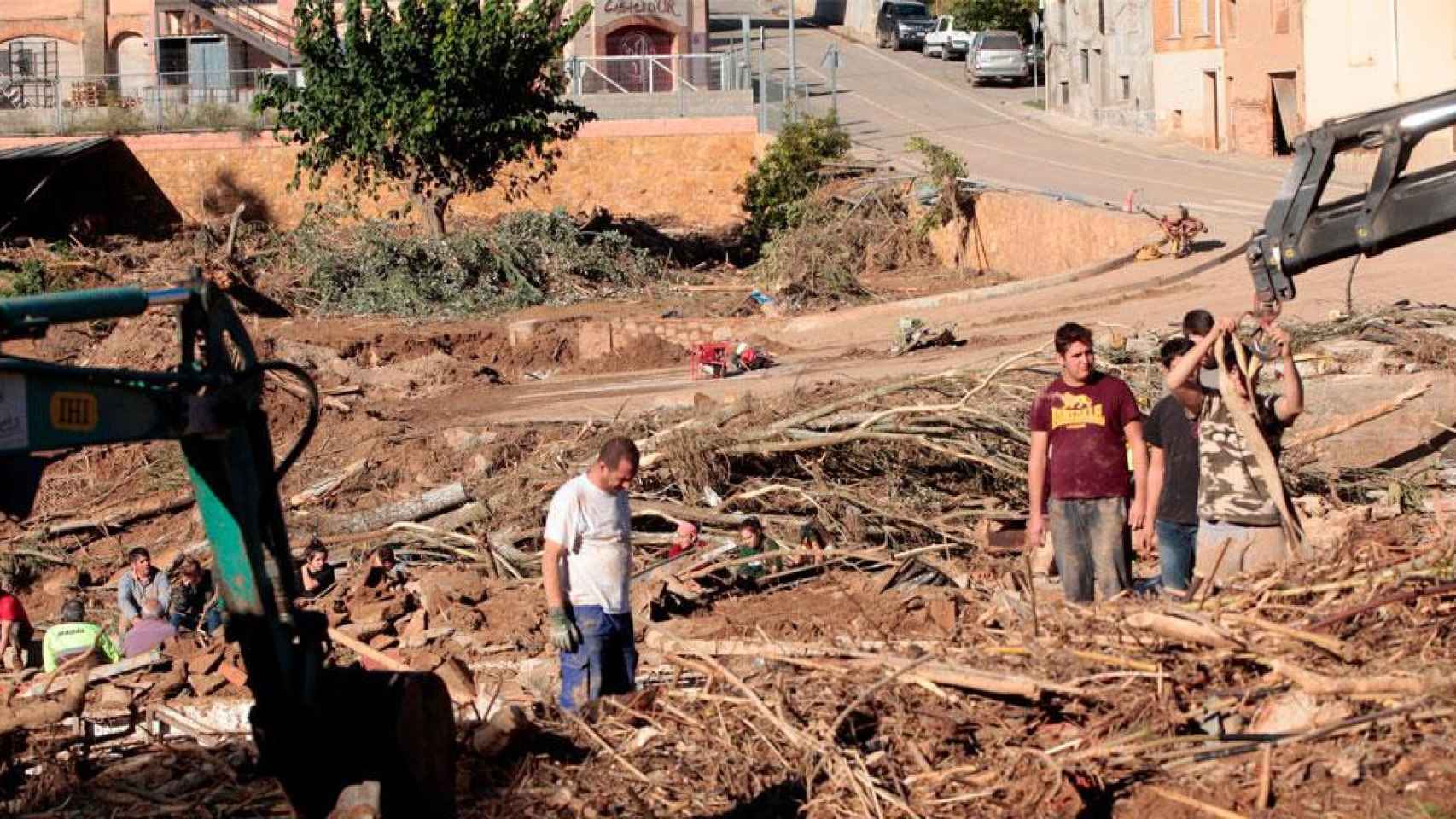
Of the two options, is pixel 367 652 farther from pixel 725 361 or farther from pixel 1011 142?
pixel 1011 142

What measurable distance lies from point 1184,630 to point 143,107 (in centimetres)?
3463

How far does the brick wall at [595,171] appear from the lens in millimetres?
36688

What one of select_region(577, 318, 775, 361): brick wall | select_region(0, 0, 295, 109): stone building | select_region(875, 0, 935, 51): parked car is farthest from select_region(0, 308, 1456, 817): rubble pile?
select_region(875, 0, 935, 51): parked car

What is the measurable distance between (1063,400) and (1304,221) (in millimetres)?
1527

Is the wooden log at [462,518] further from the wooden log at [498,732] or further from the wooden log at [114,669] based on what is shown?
the wooden log at [498,732]

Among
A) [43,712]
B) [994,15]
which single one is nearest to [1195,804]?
[43,712]

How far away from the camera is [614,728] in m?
7.61

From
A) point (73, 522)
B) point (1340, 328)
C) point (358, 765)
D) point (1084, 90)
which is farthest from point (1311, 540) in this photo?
point (1084, 90)

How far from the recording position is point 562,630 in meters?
8.00

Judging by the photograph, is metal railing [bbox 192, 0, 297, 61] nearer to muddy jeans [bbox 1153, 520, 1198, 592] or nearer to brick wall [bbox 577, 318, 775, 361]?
brick wall [bbox 577, 318, 775, 361]

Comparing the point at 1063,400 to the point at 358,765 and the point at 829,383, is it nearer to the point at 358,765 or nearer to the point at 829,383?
the point at 358,765

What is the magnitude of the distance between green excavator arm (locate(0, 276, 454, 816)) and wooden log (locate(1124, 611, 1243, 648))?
276 cm

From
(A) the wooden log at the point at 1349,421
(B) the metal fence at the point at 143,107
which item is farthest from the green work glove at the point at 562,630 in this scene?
(B) the metal fence at the point at 143,107

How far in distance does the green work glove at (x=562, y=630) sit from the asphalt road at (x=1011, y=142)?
18402 mm
